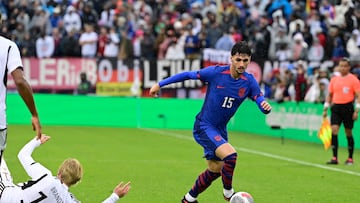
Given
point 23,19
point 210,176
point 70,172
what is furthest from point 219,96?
point 23,19

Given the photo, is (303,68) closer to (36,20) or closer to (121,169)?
(36,20)

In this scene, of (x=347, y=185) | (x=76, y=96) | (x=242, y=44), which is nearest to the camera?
(x=242, y=44)

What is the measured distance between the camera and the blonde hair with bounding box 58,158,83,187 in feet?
32.1

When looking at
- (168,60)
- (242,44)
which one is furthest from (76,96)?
(242,44)

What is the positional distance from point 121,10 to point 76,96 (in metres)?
4.72

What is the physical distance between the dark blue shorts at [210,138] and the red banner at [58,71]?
2073cm

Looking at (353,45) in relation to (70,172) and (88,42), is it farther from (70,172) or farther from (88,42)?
(70,172)

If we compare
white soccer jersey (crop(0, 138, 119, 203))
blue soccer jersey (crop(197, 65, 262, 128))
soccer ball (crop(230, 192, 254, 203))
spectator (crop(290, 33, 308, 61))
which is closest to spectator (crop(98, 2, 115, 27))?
spectator (crop(290, 33, 308, 61))

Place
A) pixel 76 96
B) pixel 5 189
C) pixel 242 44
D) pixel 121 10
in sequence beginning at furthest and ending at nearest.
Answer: pixel 121 10
pixel 76 96
pixel 242 44
pixel 5 189

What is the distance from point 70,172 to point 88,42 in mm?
24260

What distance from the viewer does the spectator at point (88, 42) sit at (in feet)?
111

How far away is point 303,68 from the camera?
2998 cm

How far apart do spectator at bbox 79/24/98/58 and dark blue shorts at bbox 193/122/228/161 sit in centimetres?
2127

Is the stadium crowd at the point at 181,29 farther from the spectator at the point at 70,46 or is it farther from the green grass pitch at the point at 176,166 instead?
the green grass pitch at the point at 176,166
